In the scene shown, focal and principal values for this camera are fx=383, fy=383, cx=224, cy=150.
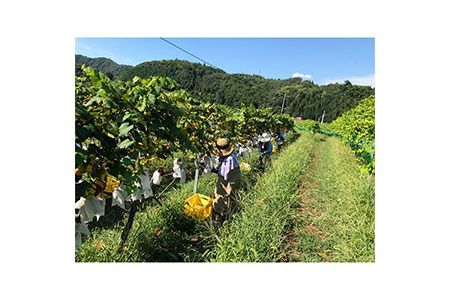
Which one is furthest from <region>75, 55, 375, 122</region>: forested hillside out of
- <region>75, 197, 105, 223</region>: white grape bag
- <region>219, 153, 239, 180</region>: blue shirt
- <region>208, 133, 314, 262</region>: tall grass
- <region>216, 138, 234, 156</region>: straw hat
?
<region>208, 133, 314, 262</region>: tall grass

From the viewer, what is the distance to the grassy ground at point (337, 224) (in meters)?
2.29

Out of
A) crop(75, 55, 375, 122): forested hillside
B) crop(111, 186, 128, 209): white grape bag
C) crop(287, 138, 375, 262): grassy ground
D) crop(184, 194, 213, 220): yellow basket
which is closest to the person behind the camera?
crop(111, 186, 128, 209): white grape bag

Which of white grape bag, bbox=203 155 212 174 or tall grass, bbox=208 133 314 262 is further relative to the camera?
white grape bag, bbox=203 155 212 174

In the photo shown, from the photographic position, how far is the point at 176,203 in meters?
2.89

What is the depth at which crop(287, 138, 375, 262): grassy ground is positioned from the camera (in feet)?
7.52

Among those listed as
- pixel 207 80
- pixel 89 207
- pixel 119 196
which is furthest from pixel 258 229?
pixel 207 80

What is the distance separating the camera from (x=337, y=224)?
2758 millimetres

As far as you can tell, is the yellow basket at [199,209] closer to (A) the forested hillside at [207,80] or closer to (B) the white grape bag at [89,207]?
(A) the forested hillside at [207,80]

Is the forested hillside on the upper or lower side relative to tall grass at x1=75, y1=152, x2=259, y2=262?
upper

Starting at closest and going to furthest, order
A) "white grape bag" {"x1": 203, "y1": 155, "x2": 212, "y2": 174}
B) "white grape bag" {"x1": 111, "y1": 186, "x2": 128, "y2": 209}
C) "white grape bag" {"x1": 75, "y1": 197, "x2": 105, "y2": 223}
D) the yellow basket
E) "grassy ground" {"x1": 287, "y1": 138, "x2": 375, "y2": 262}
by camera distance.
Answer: "white grape bag" {"x1": 75, "y1": 197, "x2": 105, "y2": 223}
"white grape bag" {"x1": 111, "y1": 186, "x2": 128, "y2": 209}
"grassy ground" {"x1": 287, "y1": 138, "x2": 375, "y2": 262}
the yellow basket
"white grape bag" {"x1": 203, "y1": 155, "x2": 212, "y2": 174}

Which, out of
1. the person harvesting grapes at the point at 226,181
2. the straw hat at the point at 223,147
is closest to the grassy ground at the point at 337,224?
the person harvesting grapes at the point at 226,181

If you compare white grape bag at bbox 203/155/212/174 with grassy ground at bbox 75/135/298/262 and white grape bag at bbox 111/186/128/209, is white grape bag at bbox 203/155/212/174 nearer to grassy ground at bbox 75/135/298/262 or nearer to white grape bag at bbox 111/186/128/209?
grassy ground at bbox 75/135/298/262
